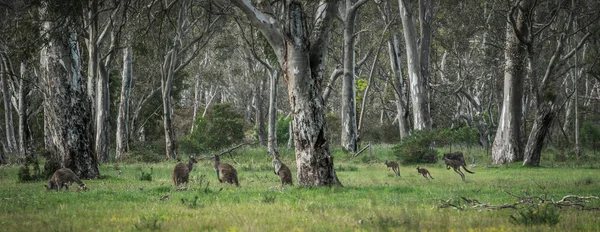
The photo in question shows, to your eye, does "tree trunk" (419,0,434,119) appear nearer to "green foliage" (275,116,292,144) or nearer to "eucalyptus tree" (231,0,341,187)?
"eucalyptus tree" (231,0,341,187)

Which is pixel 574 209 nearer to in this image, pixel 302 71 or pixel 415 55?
pixel 302 71

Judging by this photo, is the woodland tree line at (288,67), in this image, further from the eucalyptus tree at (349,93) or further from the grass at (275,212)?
the grass at (275,212)

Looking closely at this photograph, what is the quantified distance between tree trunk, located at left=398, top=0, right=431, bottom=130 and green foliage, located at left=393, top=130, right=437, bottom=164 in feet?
10.4

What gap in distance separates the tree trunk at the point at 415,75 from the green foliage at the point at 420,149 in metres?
3.17

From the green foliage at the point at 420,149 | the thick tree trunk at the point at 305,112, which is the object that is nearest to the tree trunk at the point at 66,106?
the thick tree trunk at the point at 305,112

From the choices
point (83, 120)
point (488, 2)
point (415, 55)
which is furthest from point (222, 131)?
point (83, 120)

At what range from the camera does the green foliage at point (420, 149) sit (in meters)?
26.6

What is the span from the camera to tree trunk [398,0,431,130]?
30.2 m

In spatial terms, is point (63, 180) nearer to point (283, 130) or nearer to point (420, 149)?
point (420, 149)

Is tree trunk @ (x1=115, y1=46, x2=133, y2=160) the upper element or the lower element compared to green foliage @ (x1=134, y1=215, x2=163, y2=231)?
upper

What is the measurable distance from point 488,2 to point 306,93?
2284cm

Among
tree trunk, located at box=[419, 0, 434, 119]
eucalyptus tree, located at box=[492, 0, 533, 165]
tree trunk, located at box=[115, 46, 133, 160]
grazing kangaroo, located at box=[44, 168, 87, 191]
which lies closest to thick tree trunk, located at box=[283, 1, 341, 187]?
grazing kangaroo, located at box=[44, 168, 87, 191]

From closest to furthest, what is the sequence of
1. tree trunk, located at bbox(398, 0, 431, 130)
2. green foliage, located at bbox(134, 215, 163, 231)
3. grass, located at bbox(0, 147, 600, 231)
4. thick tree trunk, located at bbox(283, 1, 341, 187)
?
green foliage, located at bbox(134, 215, 163, 231) → grass, located at bbox(0, 147, 600, 231) → thick tree trunk, located at bbox(283, 1, 341, 187) → tree trunk, located at bbox(398, 0, 431, 130)

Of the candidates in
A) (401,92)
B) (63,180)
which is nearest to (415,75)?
(401,92)
